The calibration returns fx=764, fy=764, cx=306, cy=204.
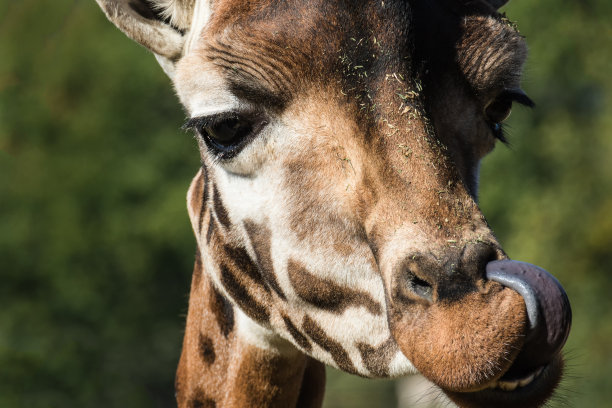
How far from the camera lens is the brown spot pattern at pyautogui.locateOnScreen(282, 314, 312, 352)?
11.3ft

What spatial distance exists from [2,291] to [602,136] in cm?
2403

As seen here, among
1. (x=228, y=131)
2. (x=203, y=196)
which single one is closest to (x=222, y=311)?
(x=203, y=196)

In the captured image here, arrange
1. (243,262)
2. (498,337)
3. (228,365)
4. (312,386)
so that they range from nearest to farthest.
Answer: (498,337), (243,262), (228,365), (312,386)

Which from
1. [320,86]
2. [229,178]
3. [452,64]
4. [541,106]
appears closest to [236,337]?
[229,178]

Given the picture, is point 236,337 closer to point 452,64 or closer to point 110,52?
point 452,64

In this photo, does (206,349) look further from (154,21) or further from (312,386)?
(154,21)

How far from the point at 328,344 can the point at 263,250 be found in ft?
1.64

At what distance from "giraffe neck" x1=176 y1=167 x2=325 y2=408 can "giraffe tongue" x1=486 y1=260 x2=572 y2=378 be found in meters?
1.52

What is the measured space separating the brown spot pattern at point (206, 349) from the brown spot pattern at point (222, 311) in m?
0.12

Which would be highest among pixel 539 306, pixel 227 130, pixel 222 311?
pixel 227 130

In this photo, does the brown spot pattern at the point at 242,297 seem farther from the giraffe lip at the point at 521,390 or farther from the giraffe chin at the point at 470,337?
the giraffe lip at the point at 521,390

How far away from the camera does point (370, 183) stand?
2.94 meters

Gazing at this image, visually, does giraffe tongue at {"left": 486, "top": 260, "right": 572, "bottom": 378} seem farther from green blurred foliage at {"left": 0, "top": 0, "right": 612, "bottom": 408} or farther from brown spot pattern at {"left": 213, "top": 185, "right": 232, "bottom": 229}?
green blurred foliage at {"left": 0, "top": 0, "right": 612, "bottom": 408}

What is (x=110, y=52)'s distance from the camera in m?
33.5
